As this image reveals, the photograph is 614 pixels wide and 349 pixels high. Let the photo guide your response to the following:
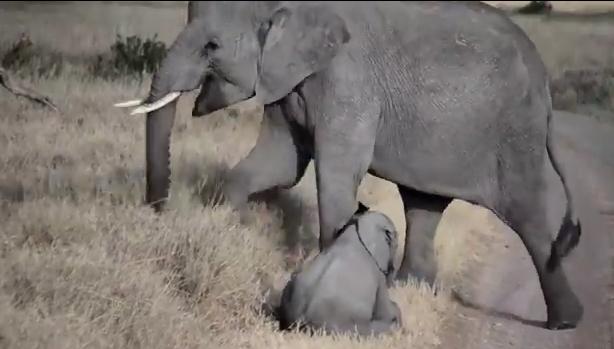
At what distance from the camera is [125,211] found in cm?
193

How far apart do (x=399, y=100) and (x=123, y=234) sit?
1.68 ft

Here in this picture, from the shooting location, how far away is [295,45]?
6.08 feet

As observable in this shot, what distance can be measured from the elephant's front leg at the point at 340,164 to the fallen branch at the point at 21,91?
47 cm

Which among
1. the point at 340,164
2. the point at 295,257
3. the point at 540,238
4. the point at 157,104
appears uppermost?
the point at 157,104

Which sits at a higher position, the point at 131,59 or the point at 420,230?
the point at 131,59

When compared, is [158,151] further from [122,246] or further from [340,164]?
[340,164]

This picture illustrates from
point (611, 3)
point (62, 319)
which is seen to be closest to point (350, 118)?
point (611, 3)

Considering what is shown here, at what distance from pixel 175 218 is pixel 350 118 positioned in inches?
13.2

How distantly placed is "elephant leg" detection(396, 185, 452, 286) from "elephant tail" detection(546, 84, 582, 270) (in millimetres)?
287

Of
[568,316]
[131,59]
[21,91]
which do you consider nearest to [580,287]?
[568,316]

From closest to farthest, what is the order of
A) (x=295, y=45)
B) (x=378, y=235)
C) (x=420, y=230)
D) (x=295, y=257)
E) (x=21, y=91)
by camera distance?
(x=21, y=91) < (x=295, y=45) < (x=378, y=235) < (x=295, y=257) < (x=420, y=230)

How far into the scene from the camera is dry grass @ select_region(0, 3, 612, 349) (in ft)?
5.49

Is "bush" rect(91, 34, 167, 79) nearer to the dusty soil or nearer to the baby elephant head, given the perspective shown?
the baby elephant head

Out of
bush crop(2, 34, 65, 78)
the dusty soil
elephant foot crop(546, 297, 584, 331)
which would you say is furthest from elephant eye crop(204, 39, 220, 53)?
elephant foot crop(546, 297, 584, 331)
